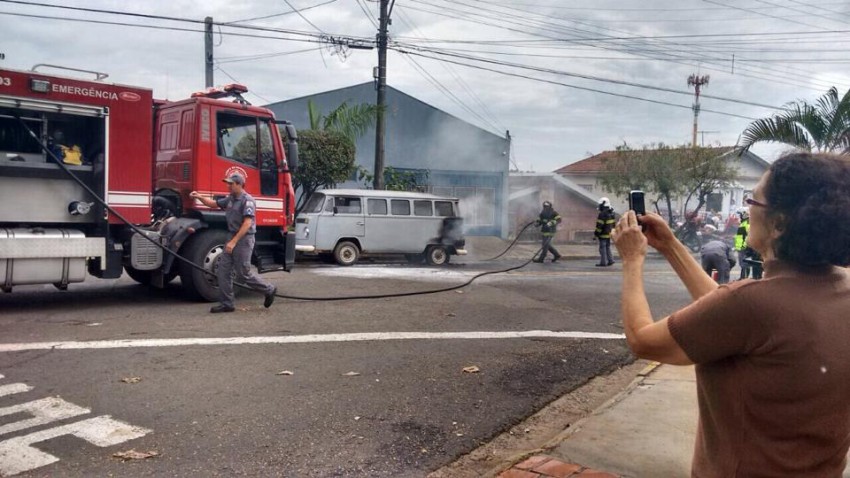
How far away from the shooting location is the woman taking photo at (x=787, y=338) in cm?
178

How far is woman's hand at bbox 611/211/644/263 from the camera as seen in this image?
222cm

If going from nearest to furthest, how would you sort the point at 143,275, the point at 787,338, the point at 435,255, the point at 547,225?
the point at 787,338
the point at 143,275
the point at 435,255
the point at 547,225

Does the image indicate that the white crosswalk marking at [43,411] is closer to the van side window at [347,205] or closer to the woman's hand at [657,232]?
the woman's hand at [657,232]

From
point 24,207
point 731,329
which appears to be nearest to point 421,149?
point 24,207

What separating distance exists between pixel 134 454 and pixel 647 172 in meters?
26.1

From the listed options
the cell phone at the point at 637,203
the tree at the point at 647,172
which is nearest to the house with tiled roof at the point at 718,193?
the tree at the point at 647,172

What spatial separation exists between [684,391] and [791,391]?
13.9 ft

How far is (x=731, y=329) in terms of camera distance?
1.81m

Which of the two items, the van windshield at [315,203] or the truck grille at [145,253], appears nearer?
the truck grille at [145,253]

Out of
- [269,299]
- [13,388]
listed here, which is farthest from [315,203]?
[13,388]

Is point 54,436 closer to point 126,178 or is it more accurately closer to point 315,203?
point 126,178

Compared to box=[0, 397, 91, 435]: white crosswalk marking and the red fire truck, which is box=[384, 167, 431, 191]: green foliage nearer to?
the red fire truck

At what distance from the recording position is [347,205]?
53.0 feet

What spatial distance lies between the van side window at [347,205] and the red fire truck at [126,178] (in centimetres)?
565
